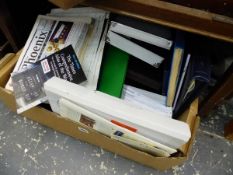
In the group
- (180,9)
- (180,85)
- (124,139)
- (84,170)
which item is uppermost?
(180,9)

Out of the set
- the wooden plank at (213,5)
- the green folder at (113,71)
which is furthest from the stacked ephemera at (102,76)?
the wooden plank at (213,5)

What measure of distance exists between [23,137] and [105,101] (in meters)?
0.44

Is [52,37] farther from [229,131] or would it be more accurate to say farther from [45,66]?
[229,131]

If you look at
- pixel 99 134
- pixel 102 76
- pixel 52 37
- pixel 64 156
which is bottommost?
pixel 64 156

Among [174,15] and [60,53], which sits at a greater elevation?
[174,15]

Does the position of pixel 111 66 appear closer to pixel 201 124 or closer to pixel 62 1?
pixel 62 1

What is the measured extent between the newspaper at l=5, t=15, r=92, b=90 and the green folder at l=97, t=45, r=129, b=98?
9 centimetres

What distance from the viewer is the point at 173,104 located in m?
0.82

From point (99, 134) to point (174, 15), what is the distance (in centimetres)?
39

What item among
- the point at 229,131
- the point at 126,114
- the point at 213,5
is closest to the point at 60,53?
the point at 126,114

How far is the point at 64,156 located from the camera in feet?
2.96

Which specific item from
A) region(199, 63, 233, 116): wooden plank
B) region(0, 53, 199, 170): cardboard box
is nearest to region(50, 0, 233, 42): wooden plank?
region(199, 63, 233, 116): wooden plank

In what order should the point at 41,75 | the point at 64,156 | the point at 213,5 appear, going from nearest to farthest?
1. the point at 213,5
2. the point at 41,75
3. the point at 64,156

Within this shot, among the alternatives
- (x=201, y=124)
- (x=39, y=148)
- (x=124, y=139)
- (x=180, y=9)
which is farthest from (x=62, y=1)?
(x=201, y=124)
